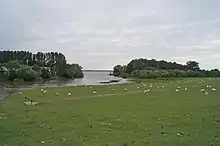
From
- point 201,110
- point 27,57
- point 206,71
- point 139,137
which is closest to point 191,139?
point 139,137

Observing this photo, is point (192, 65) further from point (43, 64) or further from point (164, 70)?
point (43, 64)

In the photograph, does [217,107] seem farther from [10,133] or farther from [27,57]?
[27,57]

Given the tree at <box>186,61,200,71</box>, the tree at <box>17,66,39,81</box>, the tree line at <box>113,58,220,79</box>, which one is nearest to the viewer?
the tree at <box>17,66,39,81</box>

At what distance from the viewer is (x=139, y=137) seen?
43.0ft

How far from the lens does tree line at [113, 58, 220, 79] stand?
126000 millimetres

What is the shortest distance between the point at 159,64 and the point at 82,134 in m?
180

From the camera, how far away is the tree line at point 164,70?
126 metres

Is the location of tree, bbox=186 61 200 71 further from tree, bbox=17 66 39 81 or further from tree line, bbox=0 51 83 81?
tree, bbox=17 66 39 81

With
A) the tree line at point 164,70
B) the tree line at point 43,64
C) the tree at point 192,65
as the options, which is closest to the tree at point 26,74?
the tree line at point 43,64

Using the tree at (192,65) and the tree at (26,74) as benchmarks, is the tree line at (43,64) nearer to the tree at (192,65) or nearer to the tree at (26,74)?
the tree at (26,74)

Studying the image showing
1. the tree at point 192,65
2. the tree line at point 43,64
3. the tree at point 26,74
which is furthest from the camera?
the tree at point 192,65

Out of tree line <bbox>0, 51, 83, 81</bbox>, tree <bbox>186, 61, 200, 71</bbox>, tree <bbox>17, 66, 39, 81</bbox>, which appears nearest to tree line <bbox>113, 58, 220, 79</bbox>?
tree <bbox>186, 61, 200, 71</bbox>

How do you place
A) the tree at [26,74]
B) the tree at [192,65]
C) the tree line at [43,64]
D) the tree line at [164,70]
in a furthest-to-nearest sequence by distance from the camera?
the tree at [192,65] → the tree line at [43,64] → the tree line at [164,70] → the tree at [26,74]

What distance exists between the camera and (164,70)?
465 ft
